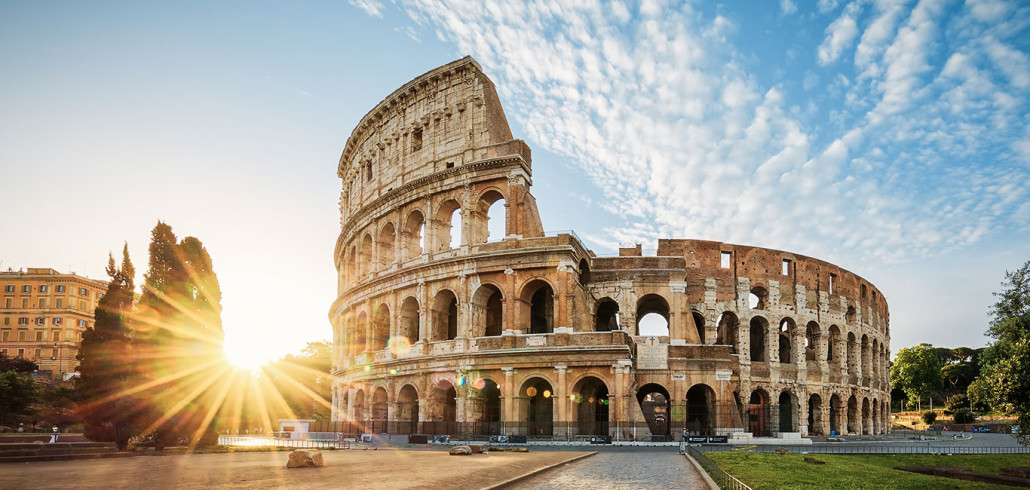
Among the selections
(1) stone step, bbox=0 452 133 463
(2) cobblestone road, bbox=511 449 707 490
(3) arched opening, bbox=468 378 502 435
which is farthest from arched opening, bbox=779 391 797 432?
(1) stone step, bbox=0 452 133 463

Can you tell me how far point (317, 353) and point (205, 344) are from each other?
57.8 metres

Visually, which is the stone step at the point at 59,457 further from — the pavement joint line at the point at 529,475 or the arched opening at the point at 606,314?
the arched opening at the point at 606,314

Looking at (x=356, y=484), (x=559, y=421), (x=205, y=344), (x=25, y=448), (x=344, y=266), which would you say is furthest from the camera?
(x=344, y=266)

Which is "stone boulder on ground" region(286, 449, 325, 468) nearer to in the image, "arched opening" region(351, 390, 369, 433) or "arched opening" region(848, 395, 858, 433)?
"arched opening" region(351, 390, 369, 433)

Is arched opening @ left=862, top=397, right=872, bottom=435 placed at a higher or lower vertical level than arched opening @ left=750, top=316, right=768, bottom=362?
lower

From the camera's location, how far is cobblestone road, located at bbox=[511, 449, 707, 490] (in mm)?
14719

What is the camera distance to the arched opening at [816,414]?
46.2m

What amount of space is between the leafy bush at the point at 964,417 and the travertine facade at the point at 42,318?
342 feet

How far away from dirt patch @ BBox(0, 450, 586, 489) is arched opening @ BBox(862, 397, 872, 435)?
39807mm

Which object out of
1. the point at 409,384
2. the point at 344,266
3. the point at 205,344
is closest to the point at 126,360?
the point at 205,344

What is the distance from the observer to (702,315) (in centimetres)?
4356

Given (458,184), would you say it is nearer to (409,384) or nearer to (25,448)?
(409,384)

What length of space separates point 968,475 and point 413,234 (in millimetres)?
29398

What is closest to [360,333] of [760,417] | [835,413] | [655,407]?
[655,407]
